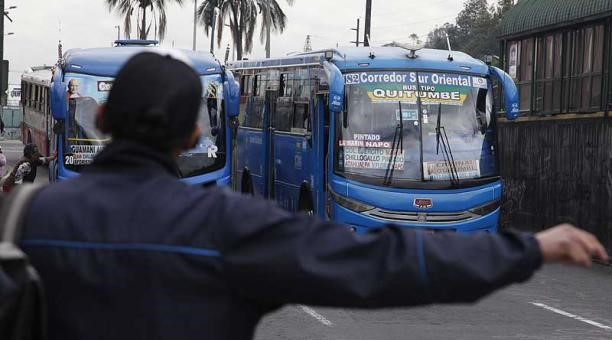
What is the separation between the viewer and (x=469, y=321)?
12594 millimetres

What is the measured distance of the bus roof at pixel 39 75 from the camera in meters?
34.3

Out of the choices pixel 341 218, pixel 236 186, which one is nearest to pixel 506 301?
pixel 341 218

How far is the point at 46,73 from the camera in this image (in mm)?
37188

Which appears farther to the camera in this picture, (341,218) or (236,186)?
(236,186)

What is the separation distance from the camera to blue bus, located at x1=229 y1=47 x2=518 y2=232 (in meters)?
16.9

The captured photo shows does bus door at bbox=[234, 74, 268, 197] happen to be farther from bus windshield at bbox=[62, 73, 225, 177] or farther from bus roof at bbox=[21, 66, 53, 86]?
bus roof at bbox=[21, 66, 53, 86]

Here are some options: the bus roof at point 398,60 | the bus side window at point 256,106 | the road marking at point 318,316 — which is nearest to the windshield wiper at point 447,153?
the bus roof at point 398,60

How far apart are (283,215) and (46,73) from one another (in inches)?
1394

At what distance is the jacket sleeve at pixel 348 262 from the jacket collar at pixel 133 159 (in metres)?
0.20

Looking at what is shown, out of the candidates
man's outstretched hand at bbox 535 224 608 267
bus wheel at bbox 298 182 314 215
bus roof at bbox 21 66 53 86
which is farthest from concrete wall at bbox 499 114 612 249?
man's outstretched hand at bbox 535 224 608 267

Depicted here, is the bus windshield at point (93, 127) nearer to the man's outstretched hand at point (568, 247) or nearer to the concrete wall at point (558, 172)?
the concrete wall at point (558, 172)

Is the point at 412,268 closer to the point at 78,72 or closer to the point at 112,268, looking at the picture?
the point at 112,268

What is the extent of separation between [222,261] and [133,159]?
0.33m

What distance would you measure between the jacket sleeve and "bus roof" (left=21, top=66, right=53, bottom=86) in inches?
1217
